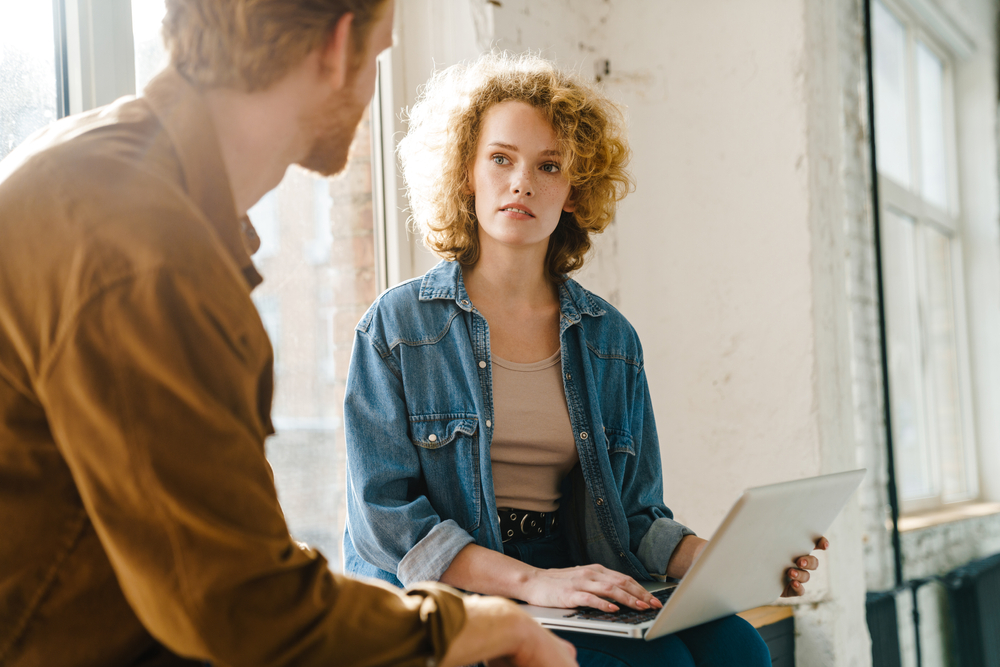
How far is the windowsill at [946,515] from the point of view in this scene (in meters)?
3.12

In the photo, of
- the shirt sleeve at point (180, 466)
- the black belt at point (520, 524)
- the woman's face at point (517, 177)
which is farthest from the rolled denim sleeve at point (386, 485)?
the shirt sleeve at point (180, 466)

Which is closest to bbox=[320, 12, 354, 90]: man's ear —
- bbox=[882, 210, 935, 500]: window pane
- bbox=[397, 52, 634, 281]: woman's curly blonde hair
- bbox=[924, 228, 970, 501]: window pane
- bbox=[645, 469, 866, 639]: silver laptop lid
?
bbox=[645, 469, 866, 639]: silver laptop lid

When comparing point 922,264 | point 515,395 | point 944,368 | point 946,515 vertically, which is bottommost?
point 946,515

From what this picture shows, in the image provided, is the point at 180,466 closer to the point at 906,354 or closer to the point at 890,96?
the point at 906,354

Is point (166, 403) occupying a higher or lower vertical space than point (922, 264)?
lower

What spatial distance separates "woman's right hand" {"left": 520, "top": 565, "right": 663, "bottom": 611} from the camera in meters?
1.06

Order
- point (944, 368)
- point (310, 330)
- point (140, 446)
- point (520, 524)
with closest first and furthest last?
point (140, 446), point (520, 524), point (310, 330), point (944, 368)

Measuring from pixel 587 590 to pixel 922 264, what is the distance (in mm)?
3252

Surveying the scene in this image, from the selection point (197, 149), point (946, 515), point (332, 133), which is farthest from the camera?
point (946, 515)

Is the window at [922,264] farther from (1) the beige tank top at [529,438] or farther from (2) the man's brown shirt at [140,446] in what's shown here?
(2) the man's brown shirt at [140,446]

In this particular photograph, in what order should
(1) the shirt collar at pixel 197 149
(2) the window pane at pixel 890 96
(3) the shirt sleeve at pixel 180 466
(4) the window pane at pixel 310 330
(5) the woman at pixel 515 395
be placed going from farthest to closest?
(2) the window pane at pixel 890 96 < (4) the window pane at pixel 310 330 < (5) the woman at pixel 515 395 < (1) the shirt collar at pixel 197 149 < (3) the shirt sleeve at pixel 180 466

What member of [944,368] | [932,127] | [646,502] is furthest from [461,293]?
[932,127]

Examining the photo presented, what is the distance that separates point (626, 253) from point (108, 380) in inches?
80.0

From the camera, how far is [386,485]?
126 cm
